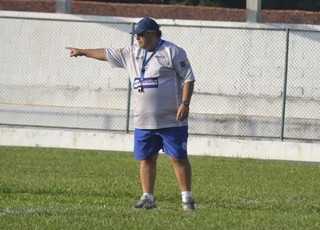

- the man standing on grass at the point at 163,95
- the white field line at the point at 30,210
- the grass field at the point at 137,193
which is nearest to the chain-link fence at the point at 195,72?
the grass field at the point at 137,193

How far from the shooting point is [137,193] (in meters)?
12.9

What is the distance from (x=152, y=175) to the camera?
11.4 metres

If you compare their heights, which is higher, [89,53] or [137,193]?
[89,53]

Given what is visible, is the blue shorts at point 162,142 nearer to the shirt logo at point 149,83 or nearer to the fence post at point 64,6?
the shirt logo at point 149,83

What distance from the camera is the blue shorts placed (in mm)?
11117

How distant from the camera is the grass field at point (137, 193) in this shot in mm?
9820

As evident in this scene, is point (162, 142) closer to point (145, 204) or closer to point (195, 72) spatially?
point (145, 204)

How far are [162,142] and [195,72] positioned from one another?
1476cm

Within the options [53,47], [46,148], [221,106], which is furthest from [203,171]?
[53,47]

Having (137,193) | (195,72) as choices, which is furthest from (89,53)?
(195,72)

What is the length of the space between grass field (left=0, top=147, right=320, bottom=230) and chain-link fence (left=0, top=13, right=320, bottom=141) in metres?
4.86

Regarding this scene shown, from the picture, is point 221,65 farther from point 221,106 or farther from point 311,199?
point 311,199

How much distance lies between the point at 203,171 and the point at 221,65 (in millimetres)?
9086

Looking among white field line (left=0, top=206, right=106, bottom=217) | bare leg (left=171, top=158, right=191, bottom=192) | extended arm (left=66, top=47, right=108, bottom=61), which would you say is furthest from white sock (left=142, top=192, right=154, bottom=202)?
extended arm (left=66, top=47, right=108, bottom=61)
